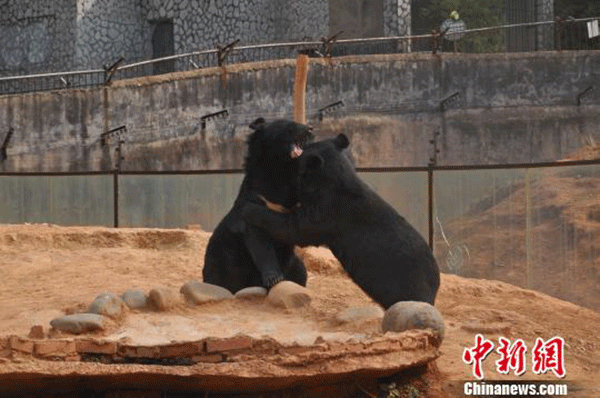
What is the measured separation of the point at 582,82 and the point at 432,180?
54.9 feet

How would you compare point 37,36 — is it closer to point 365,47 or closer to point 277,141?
point 365,47

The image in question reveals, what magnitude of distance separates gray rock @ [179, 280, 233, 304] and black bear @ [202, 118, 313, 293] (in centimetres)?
37

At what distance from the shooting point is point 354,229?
9414 millimetres

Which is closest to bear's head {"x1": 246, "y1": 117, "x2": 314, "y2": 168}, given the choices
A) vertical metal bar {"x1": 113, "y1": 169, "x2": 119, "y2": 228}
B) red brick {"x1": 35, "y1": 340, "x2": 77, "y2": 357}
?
red brick {"x1": 35, "y1": 340, "x2": 77, "y2": 357}

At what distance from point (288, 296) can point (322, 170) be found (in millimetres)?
954

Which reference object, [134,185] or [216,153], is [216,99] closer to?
[216,153]

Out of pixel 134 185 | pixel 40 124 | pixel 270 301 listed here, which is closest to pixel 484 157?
pixel 40 124

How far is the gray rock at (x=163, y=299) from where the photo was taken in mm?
9172

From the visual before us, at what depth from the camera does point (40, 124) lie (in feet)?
74.9

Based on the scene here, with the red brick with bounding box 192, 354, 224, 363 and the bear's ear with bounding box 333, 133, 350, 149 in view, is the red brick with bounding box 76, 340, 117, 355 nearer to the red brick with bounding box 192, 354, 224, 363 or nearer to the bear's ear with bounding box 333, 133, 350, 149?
the red brick with bounding box 192, 354, 224, 363

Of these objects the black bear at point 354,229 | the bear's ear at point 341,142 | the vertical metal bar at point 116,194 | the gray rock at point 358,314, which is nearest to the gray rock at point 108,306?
the black bear at point 354,229

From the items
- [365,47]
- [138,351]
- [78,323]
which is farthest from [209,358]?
[365,47]

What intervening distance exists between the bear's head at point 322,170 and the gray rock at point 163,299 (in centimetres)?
123

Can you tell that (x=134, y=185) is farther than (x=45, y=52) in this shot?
No
